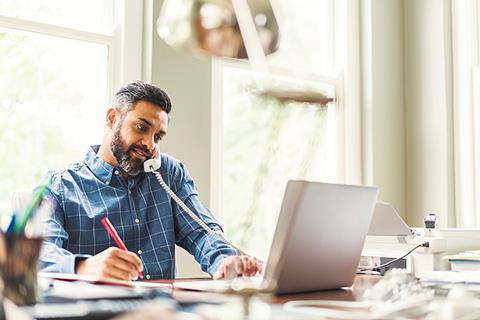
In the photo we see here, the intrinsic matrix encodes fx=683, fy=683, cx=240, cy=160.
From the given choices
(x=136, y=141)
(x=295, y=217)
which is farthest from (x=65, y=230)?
(x=295, y=217)

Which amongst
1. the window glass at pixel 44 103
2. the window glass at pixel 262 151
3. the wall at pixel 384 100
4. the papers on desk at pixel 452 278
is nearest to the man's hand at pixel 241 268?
the papers on desk at pixel 452 278

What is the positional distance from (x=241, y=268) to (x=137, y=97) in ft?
2.66

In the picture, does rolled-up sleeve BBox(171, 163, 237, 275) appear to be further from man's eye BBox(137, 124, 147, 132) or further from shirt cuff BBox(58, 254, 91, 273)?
shirt cuff BBox(58, 254, 91, 273)

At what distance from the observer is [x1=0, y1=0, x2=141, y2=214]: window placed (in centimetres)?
264

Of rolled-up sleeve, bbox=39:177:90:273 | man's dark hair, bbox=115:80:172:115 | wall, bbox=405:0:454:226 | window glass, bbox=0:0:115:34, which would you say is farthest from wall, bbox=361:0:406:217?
rolled-up sleeve, bbox=39:177:90:273

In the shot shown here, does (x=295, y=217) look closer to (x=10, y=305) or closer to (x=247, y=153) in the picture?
(x=10, y=305)

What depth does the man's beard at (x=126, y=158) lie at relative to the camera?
7.26 ft

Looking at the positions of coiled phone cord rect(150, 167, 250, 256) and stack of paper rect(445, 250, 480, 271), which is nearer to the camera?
stack of paper rect(445, 250, 480, 271)

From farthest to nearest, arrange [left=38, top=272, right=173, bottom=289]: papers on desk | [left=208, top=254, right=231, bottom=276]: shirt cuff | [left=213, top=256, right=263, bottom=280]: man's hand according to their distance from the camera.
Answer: [left=208, top=254, right=231, bottom=276]: shirt cuff
[left=213, top=256, right=263, bottom=280]: man's hand
[left=38, top=272, right=173, bottom=289]: papers on desk

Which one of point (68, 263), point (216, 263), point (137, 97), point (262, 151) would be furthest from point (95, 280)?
point (262, 151)

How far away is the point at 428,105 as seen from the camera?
12.7ft

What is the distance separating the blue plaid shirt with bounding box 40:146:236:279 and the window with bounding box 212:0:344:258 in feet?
2.55

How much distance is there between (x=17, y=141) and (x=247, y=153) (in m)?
1.16

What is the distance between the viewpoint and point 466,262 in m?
1.94
